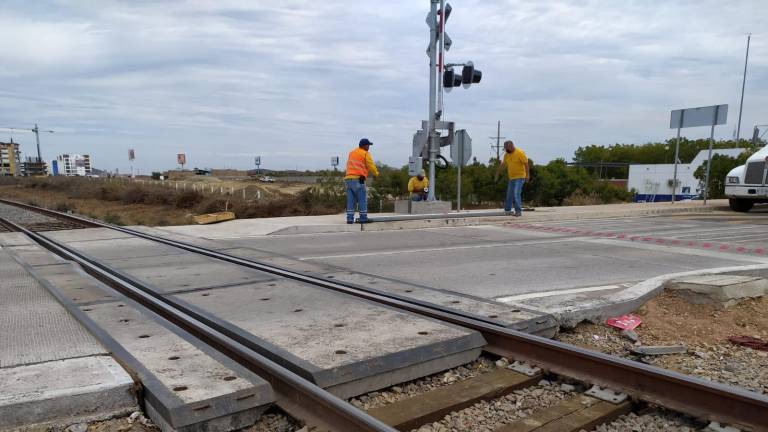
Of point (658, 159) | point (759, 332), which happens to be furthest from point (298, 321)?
point (658, 159)

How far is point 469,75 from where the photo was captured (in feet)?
45.0

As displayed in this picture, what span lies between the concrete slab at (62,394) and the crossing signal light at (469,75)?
1204 centimetres

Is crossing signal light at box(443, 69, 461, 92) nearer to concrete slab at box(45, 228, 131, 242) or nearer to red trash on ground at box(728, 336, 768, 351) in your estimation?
concrete slab at box(45, 228, 131, 242)

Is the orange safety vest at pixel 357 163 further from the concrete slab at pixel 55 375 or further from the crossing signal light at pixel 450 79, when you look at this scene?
the concrete slab at pixel 55 375

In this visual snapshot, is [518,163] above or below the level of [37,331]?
above

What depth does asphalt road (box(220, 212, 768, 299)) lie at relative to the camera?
637cm

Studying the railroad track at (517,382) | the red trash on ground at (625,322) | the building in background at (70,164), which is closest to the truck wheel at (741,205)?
the red trash on ground at (625,322)

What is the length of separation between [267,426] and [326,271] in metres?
4.14

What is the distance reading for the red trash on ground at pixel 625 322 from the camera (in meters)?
4.63

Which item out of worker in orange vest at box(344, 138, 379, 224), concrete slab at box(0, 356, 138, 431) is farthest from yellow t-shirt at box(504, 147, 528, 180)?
concrete slab at box(0, 356, 138, 431)

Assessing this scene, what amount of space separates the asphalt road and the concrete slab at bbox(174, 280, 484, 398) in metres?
1.59

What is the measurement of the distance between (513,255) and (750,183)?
12.2 meters

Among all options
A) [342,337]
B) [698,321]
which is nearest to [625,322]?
[698,321]

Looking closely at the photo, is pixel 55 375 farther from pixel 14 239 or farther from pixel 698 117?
pixel 698 117
